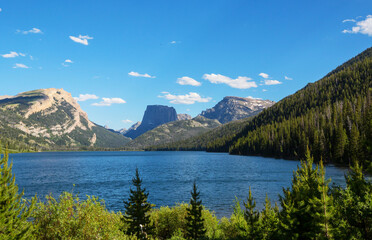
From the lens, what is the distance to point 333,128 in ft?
516

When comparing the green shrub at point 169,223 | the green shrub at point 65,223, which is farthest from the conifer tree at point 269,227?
the green shrub at point 65,223

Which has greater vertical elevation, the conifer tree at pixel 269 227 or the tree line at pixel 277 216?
the tree line at pixel 277 216

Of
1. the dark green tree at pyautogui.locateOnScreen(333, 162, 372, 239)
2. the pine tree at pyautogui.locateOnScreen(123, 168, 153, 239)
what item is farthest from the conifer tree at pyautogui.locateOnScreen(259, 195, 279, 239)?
the pine tree at pyautogui.locateOnScreen(123, 168, 153, 239)

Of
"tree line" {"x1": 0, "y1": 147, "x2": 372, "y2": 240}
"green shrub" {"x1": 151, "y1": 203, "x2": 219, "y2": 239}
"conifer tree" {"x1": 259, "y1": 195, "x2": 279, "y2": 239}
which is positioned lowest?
"green shrub" {"x1": 151, "y1": 203, "x2": 219, "y2": 239}

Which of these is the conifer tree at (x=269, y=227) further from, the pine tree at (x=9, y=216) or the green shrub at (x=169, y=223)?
the pine tree at (x=9, y=216)

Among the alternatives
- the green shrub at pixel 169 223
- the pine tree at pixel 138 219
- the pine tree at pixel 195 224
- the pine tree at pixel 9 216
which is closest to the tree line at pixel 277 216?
the pine tree at pixel 9 216

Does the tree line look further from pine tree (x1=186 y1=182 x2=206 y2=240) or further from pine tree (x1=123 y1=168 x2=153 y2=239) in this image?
pine tree (x1=186 y1=182 x2=206 y2=240)

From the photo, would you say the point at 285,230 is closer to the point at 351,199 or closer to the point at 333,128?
the point at 351,199

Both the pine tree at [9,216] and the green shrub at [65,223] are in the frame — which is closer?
the pine tree at [9,216]

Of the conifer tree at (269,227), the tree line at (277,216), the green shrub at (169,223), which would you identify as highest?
the tree line at (277,216)

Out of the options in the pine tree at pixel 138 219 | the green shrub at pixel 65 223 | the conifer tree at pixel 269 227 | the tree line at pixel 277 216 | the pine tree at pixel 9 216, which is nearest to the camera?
the pine tree at pixel 9 216

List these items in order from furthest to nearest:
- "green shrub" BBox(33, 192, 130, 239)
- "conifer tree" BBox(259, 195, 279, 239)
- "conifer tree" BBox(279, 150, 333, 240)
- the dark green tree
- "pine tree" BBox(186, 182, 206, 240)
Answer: "pine tree" BBox(186, 182, 206, 240) < "conifer tree" BBox(259, 195, 279, 239) < "green shrub" BBox(33, 192, 130, 239) < the dark green tree < "conifer tree" BBox(279, 150, 333, 240)

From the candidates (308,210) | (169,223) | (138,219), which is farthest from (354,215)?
(138,219)

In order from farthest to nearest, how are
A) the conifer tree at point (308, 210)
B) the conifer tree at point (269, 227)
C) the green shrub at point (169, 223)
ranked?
1. the green shrub at point (169, 223)
2. the conifer tree at point (269, 227)
3. the conifer tree at point (308, 210)
